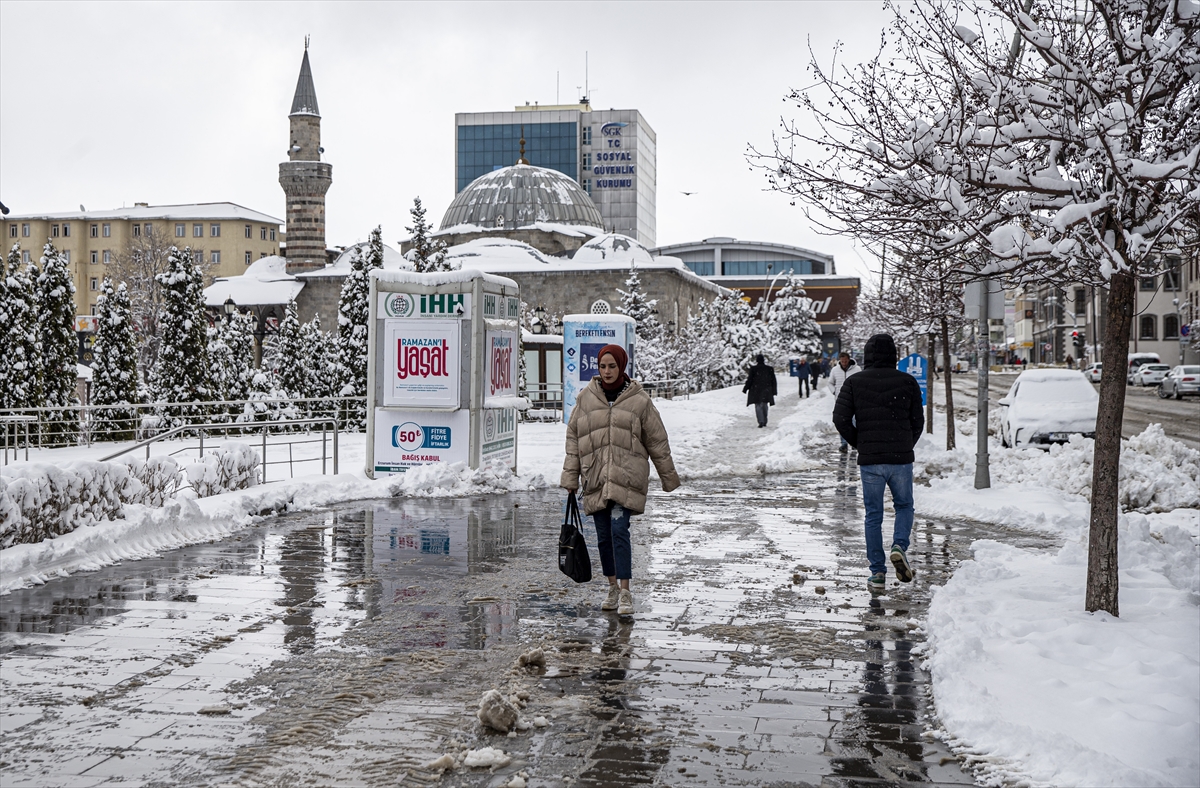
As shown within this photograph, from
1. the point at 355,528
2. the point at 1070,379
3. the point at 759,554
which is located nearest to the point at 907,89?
the point at 759,554

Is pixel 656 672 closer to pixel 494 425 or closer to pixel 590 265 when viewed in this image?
pixel 494 425

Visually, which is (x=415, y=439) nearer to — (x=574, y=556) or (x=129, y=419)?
(x=574, y=556)

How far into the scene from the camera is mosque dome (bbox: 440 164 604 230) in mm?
88688

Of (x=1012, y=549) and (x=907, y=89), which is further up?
(x=907, y=89)

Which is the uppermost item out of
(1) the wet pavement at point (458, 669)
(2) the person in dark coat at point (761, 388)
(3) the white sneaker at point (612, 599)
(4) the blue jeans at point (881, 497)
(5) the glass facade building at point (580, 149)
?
(5) the glass facade building at point (580, 149)

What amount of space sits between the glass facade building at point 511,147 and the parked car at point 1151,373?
94224 millimetres

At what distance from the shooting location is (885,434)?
8141mm

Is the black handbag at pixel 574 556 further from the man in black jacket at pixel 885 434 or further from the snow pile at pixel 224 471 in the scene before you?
the snow pile at pixel 224 471

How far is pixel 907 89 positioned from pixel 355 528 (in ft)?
21.5

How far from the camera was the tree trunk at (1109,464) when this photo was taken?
646 centimetres

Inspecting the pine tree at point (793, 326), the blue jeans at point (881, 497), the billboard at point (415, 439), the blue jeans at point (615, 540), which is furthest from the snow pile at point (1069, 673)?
the pine tree at point (793, 326)

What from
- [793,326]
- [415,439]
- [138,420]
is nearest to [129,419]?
[138,420]

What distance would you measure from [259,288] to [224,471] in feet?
233

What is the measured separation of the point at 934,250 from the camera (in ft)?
22.5
